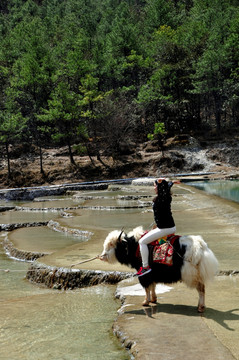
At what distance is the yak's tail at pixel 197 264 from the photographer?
6.04 m

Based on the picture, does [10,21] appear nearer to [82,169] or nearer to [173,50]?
[173,50]

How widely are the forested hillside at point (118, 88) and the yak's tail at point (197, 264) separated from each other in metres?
39.9

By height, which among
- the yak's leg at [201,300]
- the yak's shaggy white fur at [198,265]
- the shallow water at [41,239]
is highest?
the yak's shaggy white fur at [198,265]

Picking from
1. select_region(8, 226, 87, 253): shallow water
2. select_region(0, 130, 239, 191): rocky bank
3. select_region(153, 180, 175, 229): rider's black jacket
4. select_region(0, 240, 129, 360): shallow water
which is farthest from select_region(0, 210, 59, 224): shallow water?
select_region(0, 130, 239, 191): rocky bank

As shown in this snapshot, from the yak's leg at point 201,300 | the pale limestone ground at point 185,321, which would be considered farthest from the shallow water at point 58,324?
the yak's leg at point 201,300

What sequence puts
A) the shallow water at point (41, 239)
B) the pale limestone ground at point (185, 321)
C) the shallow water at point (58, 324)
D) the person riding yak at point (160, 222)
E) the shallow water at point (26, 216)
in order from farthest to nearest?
the shallow water at point (26, 216) → the shallow water at point (41, 239) → the person riding yak at point (160, 222) → the shallow water at point (58, 324) → the pale limestone ground at point (185, 321)

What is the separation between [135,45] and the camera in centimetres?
6128

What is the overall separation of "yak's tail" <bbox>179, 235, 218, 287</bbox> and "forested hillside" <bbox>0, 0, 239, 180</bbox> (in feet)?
131

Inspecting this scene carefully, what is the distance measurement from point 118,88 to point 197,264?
165ft

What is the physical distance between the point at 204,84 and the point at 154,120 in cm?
779

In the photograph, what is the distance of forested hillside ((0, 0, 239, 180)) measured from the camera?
1855 inches

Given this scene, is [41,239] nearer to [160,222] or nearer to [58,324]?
[58,324]

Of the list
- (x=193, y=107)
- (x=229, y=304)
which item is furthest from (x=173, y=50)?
(x=229, y=304)

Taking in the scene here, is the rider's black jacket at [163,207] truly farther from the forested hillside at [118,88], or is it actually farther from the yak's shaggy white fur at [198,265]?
the forested hillside at [118,88]
